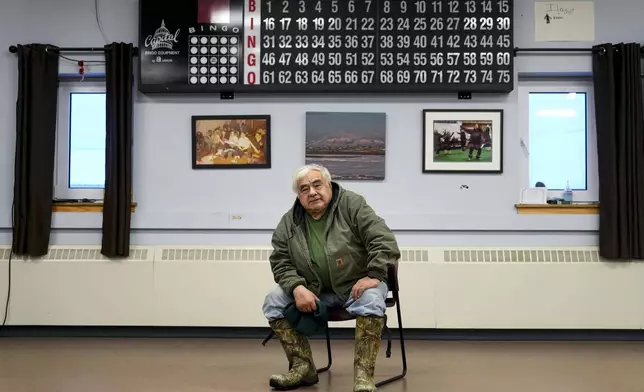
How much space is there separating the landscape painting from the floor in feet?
3.75

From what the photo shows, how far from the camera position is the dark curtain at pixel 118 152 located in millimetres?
4207

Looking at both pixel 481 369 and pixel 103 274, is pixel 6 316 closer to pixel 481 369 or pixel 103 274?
pixel 103 274

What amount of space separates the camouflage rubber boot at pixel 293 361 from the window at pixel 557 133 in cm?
226

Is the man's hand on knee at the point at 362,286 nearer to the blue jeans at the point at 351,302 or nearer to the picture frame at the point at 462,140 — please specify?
the blue jeans at the point at 351,302

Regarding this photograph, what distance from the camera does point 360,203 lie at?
303 centimetres

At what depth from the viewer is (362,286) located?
2.85 meters

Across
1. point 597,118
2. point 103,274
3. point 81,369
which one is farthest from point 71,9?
point 597,118

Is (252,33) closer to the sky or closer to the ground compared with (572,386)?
closer to the sky

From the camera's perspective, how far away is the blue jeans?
2.82 metres

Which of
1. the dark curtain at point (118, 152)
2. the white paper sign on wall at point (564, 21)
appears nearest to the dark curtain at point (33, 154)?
the dark curtain at point (118, 152)

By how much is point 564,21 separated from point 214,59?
2.43 meters

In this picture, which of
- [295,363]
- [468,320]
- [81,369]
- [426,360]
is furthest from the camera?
[468,320]

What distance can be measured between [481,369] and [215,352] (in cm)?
158

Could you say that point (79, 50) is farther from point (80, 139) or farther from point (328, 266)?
point (328, 266)
